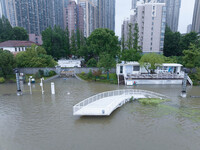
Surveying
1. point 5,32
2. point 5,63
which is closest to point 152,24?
point 5,63

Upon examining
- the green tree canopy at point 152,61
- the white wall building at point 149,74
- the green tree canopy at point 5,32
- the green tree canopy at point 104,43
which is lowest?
the white wall building at point 149,74

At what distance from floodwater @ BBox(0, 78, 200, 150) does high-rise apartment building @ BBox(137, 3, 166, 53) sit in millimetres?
33814

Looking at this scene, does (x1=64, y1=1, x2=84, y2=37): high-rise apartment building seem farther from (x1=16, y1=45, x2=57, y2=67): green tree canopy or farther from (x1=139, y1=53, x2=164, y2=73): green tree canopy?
(x1=139, y1=53, x2=164, y2=73): green tree canopy

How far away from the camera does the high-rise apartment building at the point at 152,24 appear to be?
4581cm

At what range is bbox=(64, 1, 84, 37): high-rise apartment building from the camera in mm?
89500

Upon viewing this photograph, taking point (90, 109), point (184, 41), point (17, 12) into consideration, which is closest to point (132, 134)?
point (90, 109)

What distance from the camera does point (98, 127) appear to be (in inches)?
464

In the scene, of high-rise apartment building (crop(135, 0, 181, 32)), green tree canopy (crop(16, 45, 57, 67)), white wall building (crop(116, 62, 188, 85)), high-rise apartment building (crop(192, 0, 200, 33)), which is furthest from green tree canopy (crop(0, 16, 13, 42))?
high-rise apartment building (crop(135, 0, 181, 32))

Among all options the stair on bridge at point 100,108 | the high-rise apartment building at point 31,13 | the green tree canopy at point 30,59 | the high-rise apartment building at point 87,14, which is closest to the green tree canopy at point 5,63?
the green tree canopy at point 30,59

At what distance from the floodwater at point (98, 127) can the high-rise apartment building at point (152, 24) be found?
3381 centimetres

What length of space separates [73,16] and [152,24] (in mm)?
59980

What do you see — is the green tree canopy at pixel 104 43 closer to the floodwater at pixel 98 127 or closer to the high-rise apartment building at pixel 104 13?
the floodwater at pixel 98 127

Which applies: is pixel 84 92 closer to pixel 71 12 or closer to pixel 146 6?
pixel 146 6

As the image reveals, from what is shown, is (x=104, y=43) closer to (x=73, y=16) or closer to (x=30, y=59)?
(x=30, y=59)
